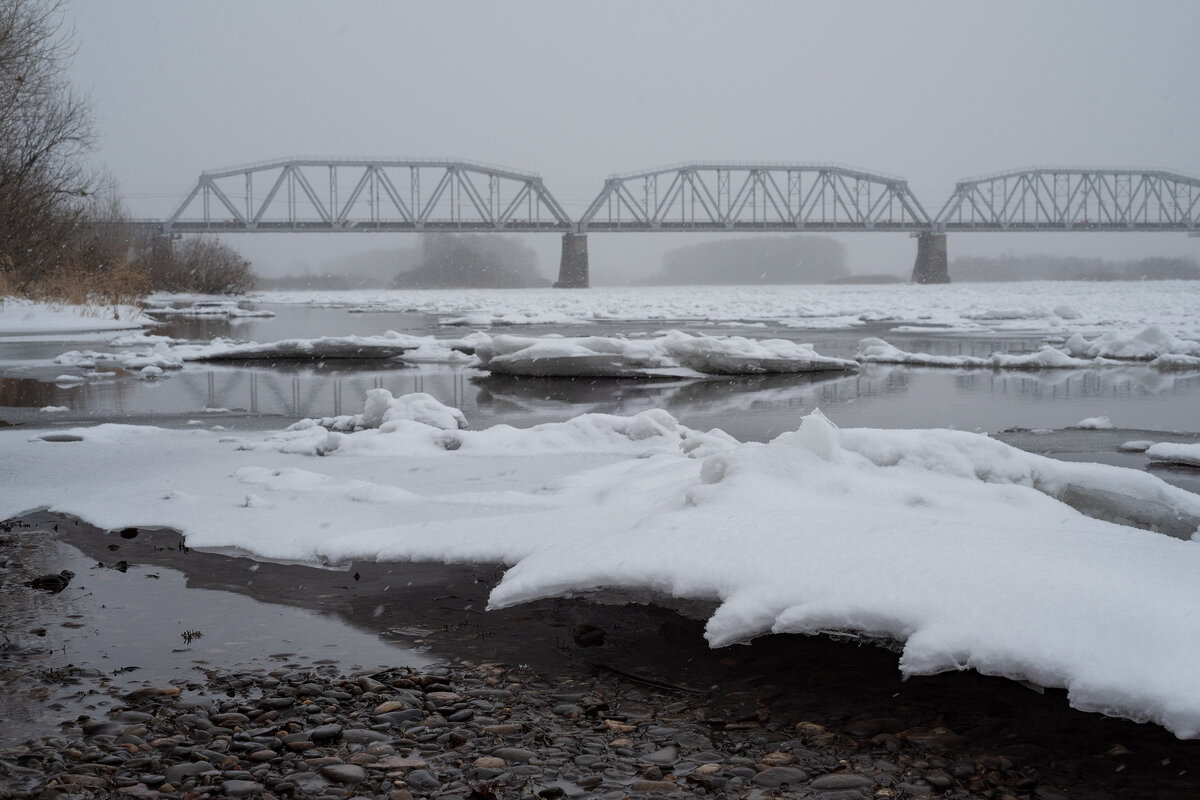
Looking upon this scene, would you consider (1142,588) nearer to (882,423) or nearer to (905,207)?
(882,423)

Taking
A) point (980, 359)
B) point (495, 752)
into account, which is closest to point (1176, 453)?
point (495, 752)

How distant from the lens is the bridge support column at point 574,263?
79.1m

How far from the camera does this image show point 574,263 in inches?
3162

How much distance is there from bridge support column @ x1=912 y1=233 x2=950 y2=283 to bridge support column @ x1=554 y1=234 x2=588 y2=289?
95.1 ft

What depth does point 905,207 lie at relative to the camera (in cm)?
9181

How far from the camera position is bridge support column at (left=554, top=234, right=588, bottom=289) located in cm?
7912

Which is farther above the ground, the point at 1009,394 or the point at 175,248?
the point at 175,248

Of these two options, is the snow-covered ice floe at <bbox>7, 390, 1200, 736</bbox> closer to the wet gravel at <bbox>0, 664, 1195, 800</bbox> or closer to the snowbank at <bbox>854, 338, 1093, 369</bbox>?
the wet gravel at <bbox>0, 664, 1195, 800</bbox>

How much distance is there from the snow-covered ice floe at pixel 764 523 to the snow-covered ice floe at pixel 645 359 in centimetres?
474

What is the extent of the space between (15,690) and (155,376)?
28.0ft

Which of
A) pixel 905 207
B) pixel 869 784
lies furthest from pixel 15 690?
pixel 905 207

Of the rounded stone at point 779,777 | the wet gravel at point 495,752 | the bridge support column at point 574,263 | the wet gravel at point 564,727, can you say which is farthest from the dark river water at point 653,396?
the bridge support column at point 574,263

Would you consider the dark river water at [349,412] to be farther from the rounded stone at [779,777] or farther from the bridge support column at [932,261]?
the bridge support column at [932,261]

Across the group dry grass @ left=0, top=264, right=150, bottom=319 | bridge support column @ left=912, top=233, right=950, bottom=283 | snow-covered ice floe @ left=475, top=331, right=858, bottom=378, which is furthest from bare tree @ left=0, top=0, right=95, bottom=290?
bridge support column @ left=912, top=233, right=950, bottom=283
